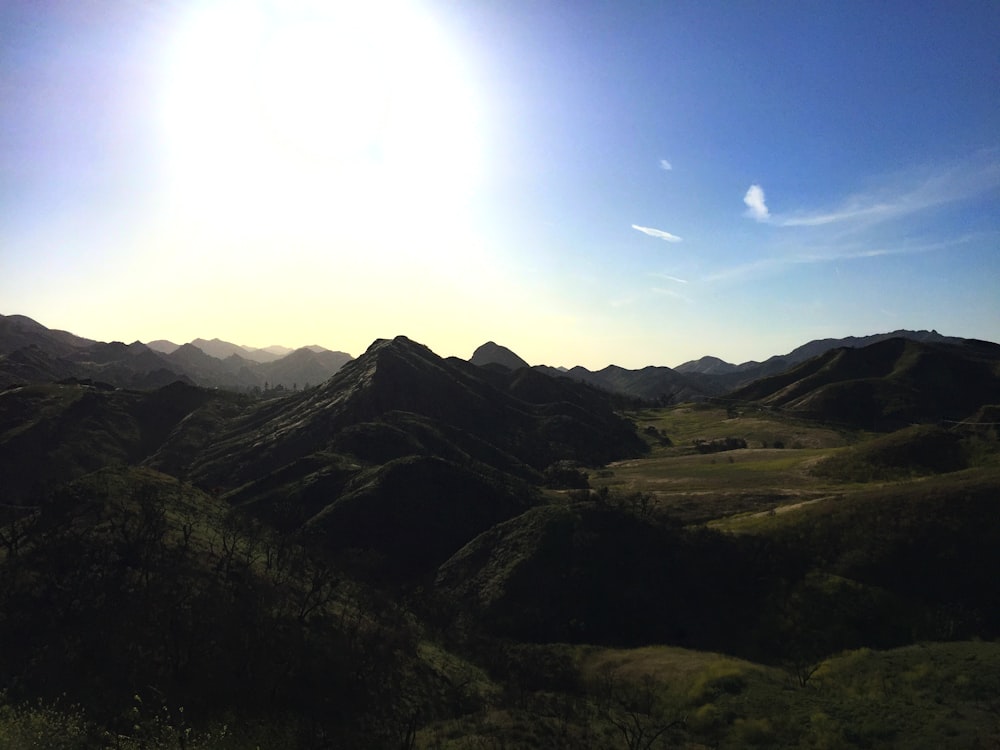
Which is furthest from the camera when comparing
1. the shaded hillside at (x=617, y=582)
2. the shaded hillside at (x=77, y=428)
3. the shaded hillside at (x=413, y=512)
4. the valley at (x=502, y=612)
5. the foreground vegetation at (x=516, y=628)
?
the shaded hillside at (x=77, y=428)

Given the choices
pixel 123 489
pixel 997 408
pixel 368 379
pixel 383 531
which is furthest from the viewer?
pixel 368 379

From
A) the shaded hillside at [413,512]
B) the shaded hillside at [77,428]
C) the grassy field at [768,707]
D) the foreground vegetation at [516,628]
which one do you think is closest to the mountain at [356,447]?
the shaded hillside at [413,512]

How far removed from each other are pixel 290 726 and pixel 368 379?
140 m

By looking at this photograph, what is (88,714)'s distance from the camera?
2759 centimetres

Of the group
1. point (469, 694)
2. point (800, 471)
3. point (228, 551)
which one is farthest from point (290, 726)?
point (800, 471)

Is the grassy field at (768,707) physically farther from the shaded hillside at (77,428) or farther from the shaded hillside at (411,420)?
the shaded hillside at (77,428)

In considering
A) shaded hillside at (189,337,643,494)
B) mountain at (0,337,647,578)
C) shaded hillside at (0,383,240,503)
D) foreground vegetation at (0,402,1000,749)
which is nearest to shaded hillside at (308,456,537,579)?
→ mountain at (0,337,647,578)

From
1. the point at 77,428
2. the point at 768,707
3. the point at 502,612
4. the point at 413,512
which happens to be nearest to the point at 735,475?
Result: the point at 413,512

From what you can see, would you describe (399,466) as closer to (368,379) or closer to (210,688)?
(210,688)

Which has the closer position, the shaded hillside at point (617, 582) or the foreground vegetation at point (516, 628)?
the foreground vegetation at point (516, 628)

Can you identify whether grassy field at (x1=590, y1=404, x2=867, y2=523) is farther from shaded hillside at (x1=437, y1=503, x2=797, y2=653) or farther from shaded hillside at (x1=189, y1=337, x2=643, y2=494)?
shaded hillside at (x1=437, y1=503, x2=797, y2=653)

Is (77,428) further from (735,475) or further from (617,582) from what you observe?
(735,475)

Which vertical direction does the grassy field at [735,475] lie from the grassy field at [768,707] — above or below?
above

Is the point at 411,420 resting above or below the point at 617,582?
above
